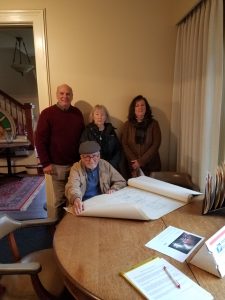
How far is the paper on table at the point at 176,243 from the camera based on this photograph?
1120 mm

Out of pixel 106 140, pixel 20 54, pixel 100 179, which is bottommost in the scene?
pixel 100 179

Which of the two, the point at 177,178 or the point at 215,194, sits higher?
the point at 215,194

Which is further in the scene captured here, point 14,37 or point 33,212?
point 14,37

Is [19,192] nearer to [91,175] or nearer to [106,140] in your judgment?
[106,140]

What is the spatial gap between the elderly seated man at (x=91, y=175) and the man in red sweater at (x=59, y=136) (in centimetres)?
54

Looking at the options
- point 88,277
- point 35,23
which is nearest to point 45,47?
point 35,23

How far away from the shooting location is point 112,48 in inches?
104

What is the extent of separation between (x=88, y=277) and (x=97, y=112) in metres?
1.68

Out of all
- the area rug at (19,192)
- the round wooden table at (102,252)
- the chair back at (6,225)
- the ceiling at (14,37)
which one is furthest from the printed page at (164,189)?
the ceiling at (14,37)

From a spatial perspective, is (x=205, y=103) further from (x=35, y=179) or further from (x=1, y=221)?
(x=35, y=179)

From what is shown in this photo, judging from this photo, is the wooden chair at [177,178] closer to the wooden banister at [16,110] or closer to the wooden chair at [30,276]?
the wooden chair at [30,276]

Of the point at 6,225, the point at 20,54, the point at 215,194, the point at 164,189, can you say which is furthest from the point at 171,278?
the point at 20,54

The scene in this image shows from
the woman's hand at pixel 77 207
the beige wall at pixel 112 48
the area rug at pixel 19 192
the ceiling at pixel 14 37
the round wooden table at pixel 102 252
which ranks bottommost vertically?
the area rug at pixel 19 192

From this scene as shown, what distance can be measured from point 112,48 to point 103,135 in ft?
3.00
